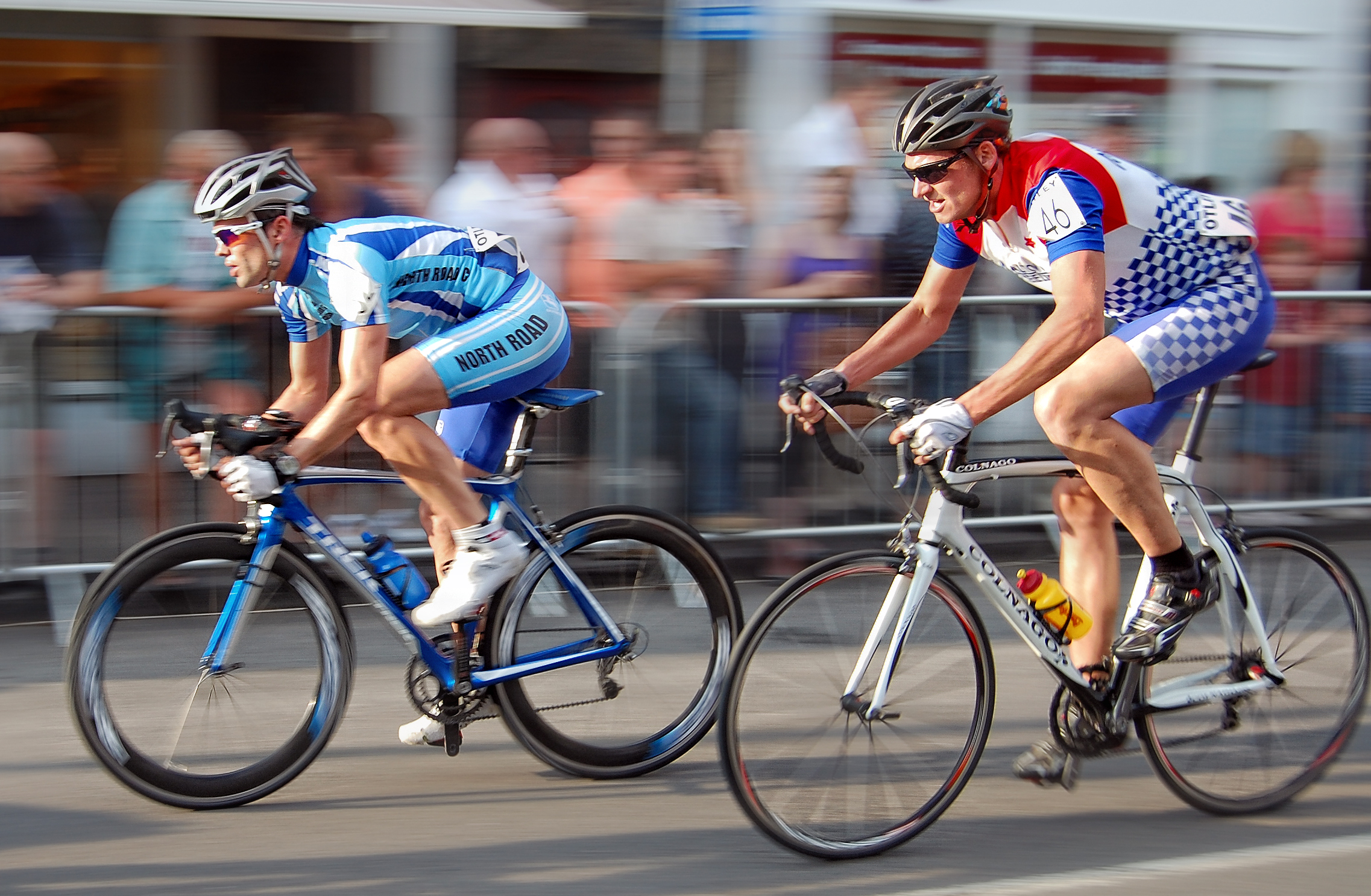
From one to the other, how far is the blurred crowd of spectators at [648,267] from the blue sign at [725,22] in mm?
1443

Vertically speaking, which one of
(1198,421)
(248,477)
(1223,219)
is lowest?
(248,477)

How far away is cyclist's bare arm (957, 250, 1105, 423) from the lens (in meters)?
3.58

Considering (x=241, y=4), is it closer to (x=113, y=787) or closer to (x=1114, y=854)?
(x=113, y=787)

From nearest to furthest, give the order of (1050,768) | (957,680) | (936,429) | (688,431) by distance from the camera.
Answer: (936,429) < (957,680) < (1050,768) < (688,431)

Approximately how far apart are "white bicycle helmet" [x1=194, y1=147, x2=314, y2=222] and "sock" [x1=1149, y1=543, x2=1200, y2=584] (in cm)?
250

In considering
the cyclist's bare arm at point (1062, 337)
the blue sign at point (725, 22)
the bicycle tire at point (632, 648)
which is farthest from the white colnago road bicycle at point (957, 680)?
the blue sign at point (725, 22)

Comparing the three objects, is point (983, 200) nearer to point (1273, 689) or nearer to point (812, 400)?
point (812, 400)

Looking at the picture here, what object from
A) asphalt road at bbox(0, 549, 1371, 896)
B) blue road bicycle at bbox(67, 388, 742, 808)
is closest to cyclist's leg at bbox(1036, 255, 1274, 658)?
asphalt road at bbox(0, 549, 1371, 896)

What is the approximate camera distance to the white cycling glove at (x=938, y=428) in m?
3.49

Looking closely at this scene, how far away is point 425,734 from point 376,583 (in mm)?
492

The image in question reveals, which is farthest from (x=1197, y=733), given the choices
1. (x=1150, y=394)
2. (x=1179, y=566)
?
(x=1150, y=394)

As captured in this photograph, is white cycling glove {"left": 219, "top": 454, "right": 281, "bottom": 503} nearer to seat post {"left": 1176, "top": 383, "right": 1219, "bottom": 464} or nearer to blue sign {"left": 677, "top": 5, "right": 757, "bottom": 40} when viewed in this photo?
seat post {"left": 1176, "top": 383, "right": 1219, "bottom": 464}

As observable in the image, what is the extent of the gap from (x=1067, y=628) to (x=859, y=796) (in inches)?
28.3

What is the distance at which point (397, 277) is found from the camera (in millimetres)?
4098
